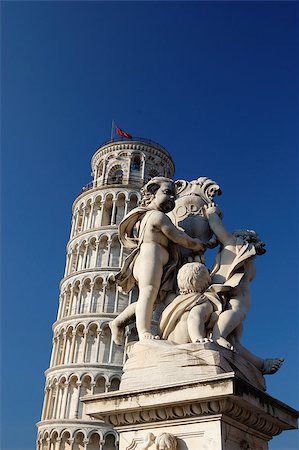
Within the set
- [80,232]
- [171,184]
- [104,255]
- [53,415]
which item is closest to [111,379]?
[53,415]

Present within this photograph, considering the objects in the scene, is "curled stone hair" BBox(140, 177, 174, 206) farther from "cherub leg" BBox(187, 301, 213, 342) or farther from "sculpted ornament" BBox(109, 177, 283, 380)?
"cherub leg" BBox(187, 301, 213, 342)

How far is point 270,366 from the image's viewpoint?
5367 mm

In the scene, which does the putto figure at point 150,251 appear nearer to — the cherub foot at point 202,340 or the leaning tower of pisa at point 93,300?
the cherub foot at point 202,340

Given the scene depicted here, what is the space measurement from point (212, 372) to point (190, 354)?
27 cm

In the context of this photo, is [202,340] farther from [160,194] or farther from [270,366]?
[160,194]

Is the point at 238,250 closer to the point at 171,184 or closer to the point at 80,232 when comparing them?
the point at 171,184

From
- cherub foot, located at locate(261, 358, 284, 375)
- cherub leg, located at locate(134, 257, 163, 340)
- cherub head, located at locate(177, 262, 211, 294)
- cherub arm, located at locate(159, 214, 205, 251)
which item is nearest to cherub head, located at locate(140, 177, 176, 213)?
cherub arm, located at locate(159, 214, 205, 251)

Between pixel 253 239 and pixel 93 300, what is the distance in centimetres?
4624

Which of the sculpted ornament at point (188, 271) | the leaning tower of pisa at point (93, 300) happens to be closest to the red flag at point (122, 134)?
the leaning tower of pisa at point (93, 300)

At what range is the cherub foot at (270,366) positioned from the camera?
211 inches

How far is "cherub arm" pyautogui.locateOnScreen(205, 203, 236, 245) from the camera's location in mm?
5832

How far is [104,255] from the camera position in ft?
174

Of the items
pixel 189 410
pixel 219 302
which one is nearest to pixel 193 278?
pixel 219 302

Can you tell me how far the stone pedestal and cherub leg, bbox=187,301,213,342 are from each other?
0.23m
